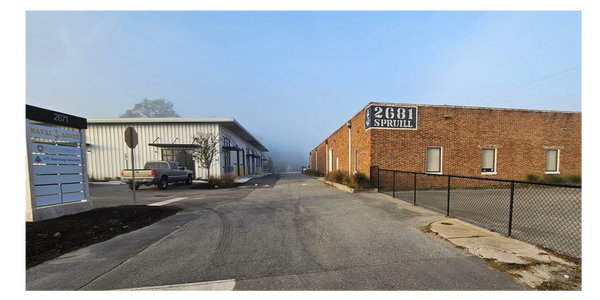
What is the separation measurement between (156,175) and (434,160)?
17.4 metres

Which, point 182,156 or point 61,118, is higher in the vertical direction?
point 61,118

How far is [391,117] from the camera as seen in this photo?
37.2ft

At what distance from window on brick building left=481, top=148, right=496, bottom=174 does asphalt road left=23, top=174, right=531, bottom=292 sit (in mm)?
10722

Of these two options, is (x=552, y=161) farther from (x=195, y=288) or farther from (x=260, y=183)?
(x=195, y=288)

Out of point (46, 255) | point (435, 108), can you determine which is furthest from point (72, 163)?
point (435, 108)

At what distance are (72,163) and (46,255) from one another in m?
3.94

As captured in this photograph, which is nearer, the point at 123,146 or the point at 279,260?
the point at 279,260

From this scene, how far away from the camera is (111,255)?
3514 mm

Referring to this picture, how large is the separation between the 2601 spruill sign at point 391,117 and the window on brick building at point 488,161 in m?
5.22

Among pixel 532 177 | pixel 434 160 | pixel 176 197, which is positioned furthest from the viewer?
pixel 532 177

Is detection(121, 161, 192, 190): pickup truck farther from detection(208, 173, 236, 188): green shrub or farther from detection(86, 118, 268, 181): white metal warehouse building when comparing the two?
detection(86, 118, 268, 181): white metal warehouse building

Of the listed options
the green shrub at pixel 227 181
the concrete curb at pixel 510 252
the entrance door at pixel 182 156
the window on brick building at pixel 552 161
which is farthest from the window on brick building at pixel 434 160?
the entrance door at pixel 182 156

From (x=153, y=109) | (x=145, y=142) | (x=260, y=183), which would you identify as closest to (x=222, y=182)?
(x=260, y=183)

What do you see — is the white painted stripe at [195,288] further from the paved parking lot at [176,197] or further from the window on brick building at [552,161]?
the window on brick building at [552,161]
